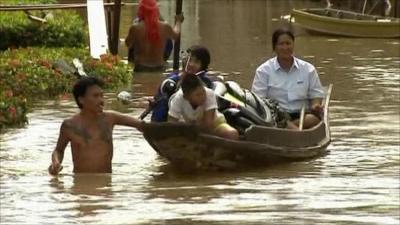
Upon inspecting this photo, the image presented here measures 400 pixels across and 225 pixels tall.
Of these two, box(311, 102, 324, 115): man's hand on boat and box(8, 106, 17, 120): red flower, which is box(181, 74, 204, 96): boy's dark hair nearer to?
box(311, 102, 324, 115): man's hand on boat

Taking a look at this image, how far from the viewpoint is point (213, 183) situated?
31.6 feet

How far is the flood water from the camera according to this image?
793cm

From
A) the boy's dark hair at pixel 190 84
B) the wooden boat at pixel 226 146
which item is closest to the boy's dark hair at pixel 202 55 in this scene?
the boy's dark hair at pixel 190 84

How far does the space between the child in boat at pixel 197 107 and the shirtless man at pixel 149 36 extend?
8179mm

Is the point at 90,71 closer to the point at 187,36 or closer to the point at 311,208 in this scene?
the point at 311,208

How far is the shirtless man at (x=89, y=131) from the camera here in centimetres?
906

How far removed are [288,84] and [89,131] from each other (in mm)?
2642

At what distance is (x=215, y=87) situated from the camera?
412 inches

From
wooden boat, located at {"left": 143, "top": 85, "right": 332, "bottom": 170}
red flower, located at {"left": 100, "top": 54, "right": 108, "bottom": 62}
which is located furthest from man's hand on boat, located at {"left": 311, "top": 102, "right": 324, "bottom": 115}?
red flower, located at {"left": 100, "top": 54, "right": 108, "bottom": 62}

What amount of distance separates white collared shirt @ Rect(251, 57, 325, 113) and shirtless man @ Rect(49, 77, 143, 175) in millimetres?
2191

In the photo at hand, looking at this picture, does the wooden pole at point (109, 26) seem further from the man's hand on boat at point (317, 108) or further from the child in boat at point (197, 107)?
the child in boat at point (197, 107)

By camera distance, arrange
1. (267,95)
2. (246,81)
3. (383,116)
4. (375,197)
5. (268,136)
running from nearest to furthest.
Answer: (375,197), (268,136), (267,95), (383,116), (246,81)

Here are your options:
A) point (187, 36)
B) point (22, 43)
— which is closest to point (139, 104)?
point (22, 43)

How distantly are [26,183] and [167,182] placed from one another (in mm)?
1187
